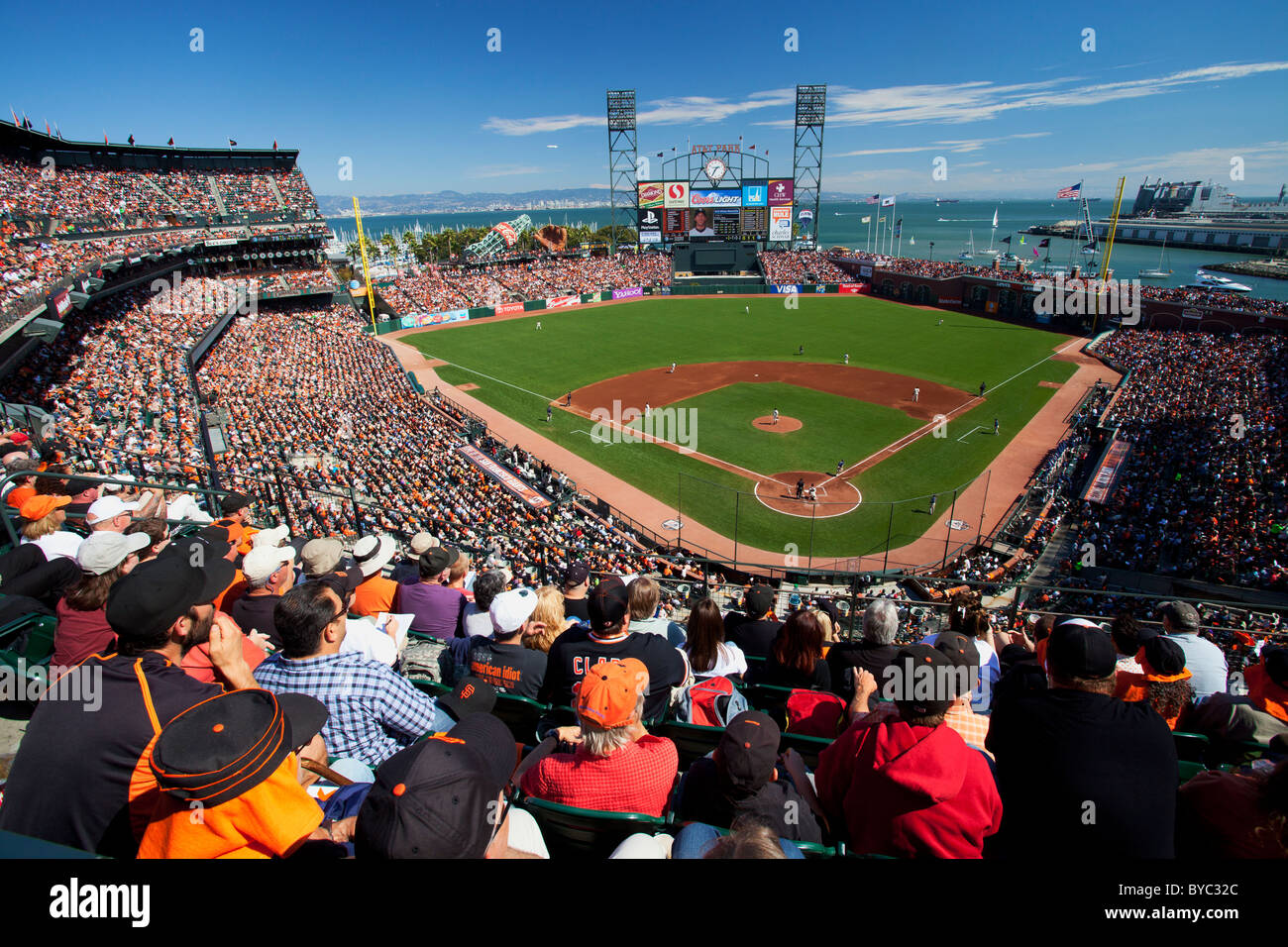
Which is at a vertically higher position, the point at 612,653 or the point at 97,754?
the point at 97,754

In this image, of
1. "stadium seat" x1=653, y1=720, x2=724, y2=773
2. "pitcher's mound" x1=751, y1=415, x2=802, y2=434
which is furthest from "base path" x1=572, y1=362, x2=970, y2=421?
"stadium seat" x1=653, y1=720, x2=724, y2=773

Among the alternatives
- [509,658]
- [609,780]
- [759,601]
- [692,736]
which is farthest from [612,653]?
[759,601]

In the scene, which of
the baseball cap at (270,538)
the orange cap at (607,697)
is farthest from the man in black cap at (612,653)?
the baseball cap at (270,538)

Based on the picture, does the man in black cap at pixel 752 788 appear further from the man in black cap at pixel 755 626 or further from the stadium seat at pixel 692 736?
the man in black cap at pixel 755 626

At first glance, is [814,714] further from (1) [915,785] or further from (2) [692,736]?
(1) [915,785]

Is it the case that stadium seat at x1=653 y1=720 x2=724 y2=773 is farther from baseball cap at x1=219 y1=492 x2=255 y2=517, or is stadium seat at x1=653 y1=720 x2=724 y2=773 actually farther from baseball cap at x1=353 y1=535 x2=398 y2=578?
baseball cap at x1=219 y1=492 x2=255 y2=517
